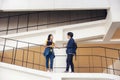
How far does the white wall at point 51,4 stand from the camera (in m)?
9.73

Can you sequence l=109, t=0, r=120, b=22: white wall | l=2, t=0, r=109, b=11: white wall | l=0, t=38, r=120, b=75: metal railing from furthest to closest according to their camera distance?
1. l=0, t=38, r=120, b=75: metal railing
2. l=2, t=0, r=109, b=11: white wall
3. l=109, t=0, r=120, b=22: white wall

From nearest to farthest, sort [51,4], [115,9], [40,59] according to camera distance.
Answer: [115,9] → [51,4] → [40,59]

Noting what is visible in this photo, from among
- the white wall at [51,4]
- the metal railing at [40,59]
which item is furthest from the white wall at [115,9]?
the metal railing at [40,59]

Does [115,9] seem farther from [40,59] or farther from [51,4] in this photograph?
[40,59]

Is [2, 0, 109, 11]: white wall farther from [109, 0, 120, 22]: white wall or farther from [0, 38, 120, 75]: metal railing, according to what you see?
[0, 38, 120, 75]: metal railing

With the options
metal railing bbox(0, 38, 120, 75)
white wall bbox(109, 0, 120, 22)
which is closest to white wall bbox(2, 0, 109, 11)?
white wall bbox(109, 0, 120, 22)

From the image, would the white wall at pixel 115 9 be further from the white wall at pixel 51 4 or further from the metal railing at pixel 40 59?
the metal railing at pixel 40 59

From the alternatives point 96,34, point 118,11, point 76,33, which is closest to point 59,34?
point 76,33

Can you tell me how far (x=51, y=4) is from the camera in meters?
9.90

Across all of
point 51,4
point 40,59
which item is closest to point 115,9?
point 51,4

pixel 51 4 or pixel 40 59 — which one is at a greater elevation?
pixel 51 4

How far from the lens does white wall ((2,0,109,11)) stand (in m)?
9.73

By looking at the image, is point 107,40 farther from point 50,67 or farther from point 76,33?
point 50,67

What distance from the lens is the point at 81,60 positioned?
10.9 metres
